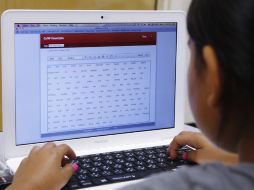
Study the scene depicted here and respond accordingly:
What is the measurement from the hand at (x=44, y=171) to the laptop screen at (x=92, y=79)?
4.0 inches

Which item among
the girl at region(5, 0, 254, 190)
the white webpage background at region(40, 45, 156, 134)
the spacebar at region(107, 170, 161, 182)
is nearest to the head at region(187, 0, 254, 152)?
the girl at region(5, 0, 254, 190)

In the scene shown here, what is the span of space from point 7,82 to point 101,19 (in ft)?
0.81

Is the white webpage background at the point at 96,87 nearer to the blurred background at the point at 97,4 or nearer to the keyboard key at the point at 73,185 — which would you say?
the keyboard key at the point at 73,185

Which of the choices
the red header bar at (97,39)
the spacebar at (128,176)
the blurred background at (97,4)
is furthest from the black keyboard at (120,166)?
the blurred background at (97,4)

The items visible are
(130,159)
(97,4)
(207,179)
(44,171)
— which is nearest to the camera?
(207,179)

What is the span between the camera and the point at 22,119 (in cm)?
92

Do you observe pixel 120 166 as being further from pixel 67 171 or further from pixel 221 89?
pixel 221 89

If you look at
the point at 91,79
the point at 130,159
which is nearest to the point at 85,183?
the point at 130,159

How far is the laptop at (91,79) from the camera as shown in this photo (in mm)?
908

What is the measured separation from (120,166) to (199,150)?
0.64 ft

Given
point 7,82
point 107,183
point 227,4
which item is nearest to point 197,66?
point 227,4

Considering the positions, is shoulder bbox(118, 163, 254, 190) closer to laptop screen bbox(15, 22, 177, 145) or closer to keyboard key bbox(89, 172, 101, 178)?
keyboard key bbox(89, 172, 101, 178)

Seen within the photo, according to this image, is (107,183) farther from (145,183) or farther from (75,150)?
(145,183)

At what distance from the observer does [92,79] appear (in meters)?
0.97
